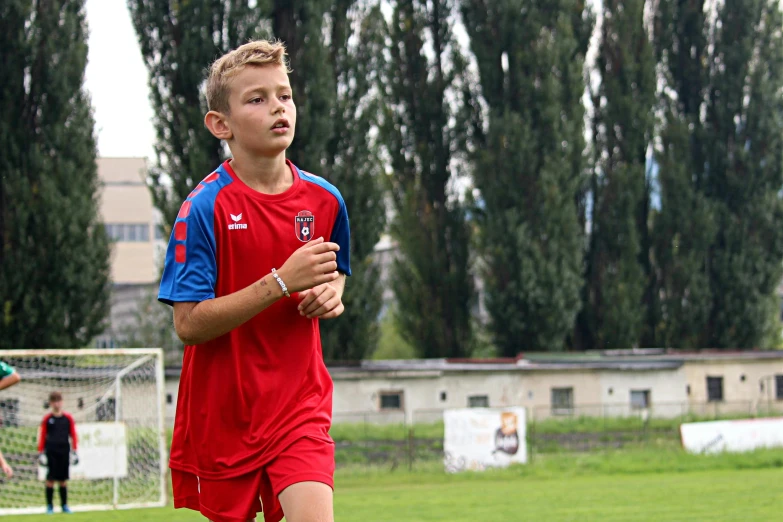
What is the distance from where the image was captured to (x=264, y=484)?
409cm

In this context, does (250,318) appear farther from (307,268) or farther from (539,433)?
(539,433)

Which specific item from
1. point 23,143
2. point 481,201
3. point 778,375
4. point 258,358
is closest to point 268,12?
point 23,143

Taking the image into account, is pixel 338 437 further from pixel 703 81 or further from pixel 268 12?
pixel 703 81

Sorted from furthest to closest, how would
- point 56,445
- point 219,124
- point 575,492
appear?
point 575,492 < point 56,445 < point 219,124

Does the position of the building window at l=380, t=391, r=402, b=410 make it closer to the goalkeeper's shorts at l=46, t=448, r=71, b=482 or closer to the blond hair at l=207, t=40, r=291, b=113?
the goalkeeper's shorts at l=46, t=448, r=71, b=482

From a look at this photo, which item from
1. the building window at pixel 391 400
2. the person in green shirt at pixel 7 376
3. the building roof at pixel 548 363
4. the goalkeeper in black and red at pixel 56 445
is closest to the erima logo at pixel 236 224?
the person in green shirt at pixel 7 376

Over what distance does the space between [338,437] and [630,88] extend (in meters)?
19.7

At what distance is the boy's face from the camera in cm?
407

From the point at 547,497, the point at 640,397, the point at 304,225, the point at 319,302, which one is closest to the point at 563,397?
the point at 640,397

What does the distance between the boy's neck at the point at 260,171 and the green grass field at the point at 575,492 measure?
30.5 ft

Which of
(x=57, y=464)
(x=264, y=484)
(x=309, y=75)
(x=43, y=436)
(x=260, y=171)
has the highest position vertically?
(x=309, y=75)

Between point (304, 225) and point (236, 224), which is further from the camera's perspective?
point (304, 225)

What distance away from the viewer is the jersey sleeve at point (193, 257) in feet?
13.0

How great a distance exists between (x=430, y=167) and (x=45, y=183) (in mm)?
14091
